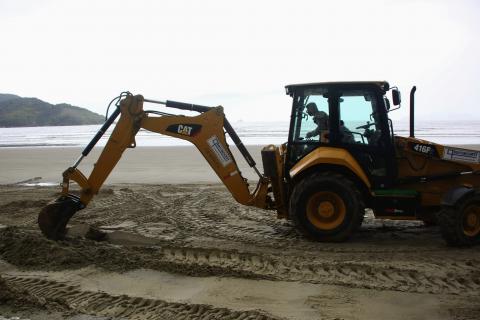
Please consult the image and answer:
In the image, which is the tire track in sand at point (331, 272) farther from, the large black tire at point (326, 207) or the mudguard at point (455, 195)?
the mudguard at point (455, 195)

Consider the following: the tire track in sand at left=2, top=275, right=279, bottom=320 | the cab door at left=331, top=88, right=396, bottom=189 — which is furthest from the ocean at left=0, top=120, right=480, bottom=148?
the tire track in sand at left=2, top=275, right=279, bottom=320

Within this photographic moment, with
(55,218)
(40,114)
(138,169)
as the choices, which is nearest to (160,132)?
(55,218)

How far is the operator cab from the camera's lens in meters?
7.07

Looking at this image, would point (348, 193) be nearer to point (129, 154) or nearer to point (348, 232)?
point (348, 232)

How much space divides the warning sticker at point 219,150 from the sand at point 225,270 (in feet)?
3.70

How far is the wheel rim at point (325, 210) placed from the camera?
273 inches

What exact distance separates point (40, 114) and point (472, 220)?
446 feet

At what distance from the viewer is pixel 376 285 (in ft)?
17.0

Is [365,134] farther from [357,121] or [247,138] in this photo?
[247,138]

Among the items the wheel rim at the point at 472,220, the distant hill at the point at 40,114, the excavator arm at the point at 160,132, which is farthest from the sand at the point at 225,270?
the distant hill at the point at 40,114

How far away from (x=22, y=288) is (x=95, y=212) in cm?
417

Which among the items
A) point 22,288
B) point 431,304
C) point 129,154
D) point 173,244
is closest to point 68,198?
point 173,244

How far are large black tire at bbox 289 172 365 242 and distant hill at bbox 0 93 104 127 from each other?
122m

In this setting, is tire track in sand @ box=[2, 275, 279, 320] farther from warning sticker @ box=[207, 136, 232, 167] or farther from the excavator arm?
warning sticker @ box=[207, 136, 232, 167]
